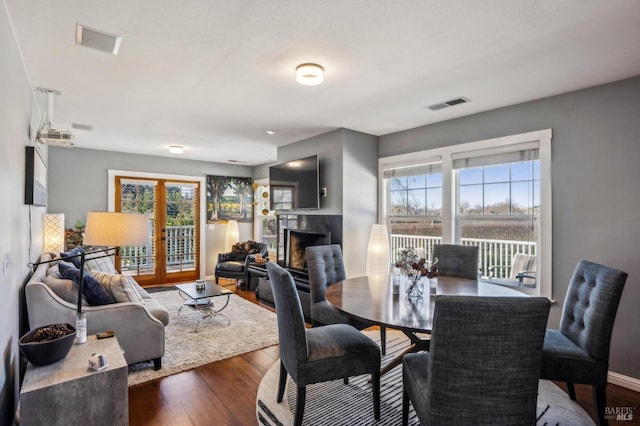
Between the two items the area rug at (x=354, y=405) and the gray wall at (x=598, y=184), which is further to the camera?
the gray wall at (x=598, y=184)

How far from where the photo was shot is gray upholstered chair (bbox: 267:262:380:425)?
2016 mm

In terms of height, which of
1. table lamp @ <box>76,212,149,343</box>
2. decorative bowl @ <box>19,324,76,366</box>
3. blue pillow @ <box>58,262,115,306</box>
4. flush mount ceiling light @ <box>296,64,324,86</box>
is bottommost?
decorative bowl @ <box>19,324,76,366</box>

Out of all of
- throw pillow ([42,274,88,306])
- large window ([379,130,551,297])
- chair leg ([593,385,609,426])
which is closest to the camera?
chair leg ([593,385,609,426])

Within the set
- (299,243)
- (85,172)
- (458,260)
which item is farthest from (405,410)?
(85,172)

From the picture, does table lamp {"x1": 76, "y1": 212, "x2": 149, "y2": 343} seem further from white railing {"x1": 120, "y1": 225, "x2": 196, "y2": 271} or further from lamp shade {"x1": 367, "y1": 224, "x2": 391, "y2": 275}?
white railing {"x1": 120, "y1": 225, "x2": 196, "y2": 271}

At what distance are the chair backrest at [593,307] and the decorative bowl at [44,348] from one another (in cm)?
310

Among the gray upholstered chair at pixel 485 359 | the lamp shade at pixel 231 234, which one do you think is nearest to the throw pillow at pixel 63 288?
the gray upholstered chair at pixel 485 359

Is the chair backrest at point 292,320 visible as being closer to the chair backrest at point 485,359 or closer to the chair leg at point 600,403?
the chair backrest at point 485,359

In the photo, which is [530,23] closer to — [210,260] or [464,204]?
[464,204]

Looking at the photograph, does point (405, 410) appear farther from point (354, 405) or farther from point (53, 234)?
point (53, 234)

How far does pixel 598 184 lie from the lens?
2.91 meters

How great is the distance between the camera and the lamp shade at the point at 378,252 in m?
4.25

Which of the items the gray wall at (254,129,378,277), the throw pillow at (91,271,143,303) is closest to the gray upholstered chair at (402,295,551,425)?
the throw pillow at (91,271,143,303)

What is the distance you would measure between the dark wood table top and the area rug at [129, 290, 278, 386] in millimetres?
1371
